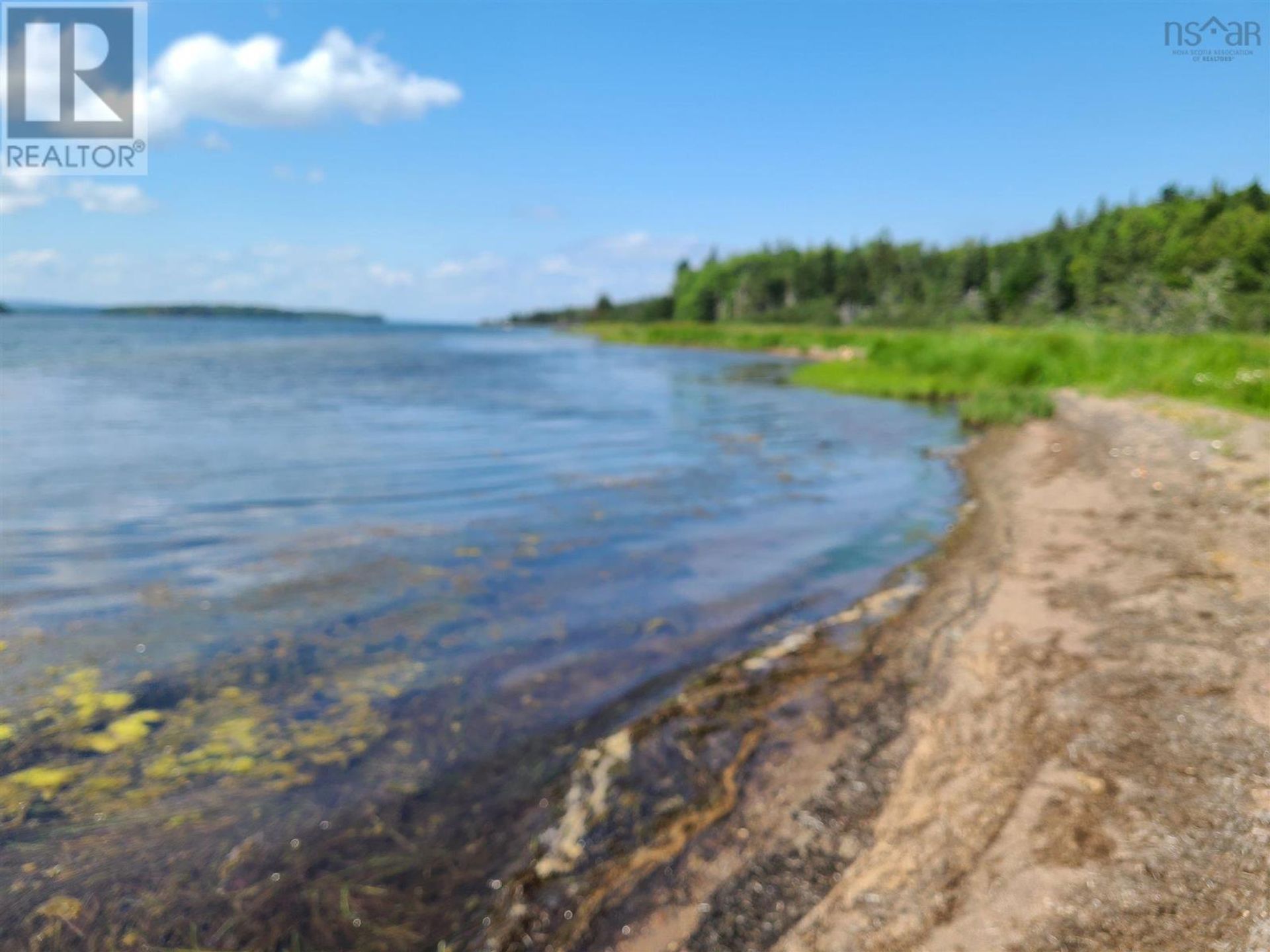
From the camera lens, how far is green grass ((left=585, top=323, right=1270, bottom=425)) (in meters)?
19.3

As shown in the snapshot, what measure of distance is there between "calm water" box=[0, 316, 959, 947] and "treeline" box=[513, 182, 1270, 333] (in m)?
31.6

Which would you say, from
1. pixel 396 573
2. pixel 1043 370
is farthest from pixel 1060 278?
pixel 396 573

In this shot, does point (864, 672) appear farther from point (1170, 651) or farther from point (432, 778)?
point (432, 778)

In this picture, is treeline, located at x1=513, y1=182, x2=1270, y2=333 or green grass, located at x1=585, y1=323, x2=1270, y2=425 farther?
treeline, located at x1=513, y1=182, x2=1270, y2=333

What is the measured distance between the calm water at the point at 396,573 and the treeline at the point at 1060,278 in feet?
104

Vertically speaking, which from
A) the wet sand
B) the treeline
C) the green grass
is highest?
the treeline

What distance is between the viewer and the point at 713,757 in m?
5.22

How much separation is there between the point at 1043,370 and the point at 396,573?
27.6m

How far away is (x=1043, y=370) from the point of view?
93.1 ft

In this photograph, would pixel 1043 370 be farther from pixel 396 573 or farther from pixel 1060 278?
pixel 1060 278

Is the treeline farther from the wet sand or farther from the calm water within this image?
the wet sand

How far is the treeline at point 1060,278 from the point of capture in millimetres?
42969

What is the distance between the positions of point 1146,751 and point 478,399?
92.2ft

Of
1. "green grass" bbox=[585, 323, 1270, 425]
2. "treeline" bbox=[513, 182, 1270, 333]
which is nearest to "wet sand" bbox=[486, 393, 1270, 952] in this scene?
"green grass" bbox=[585, 323, 1270, 425]
